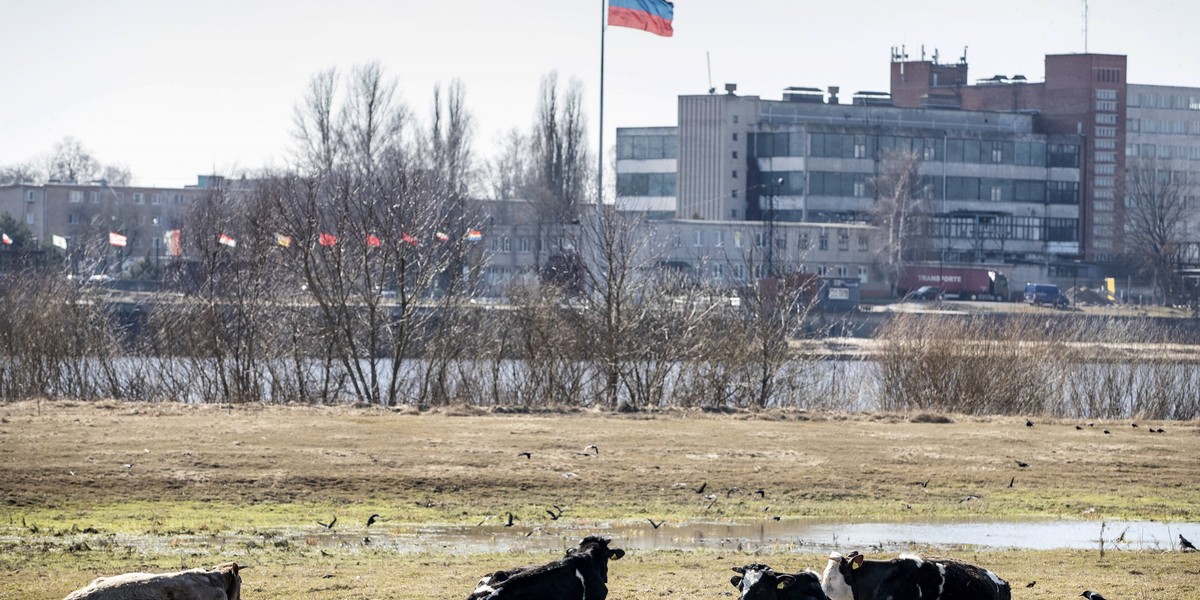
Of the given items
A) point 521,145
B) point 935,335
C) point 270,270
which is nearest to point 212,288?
point 270,270

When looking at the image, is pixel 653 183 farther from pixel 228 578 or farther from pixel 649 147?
pixel 228 578

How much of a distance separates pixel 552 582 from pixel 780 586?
2.18 meters

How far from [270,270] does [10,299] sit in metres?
8.05

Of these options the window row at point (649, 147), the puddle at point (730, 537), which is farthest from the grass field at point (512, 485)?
the window row at point (649, 147)

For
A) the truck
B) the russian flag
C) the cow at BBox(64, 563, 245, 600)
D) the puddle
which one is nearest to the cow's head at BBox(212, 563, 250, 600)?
the cow at BBox(64, 563, 245, 600)

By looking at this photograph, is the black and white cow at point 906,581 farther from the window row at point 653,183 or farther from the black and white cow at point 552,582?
the window row at point 653,183

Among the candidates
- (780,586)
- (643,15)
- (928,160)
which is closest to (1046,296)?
(928,160)

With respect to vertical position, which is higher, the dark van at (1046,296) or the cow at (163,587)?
the cow at (163,587)

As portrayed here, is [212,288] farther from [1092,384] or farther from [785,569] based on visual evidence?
[785,569]

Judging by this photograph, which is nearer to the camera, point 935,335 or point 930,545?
point 930,545

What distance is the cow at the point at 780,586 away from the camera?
14.3 m

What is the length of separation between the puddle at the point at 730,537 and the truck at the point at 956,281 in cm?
10219

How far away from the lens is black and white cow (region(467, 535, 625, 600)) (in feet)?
46.4

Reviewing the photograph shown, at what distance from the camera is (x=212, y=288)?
46.7m
